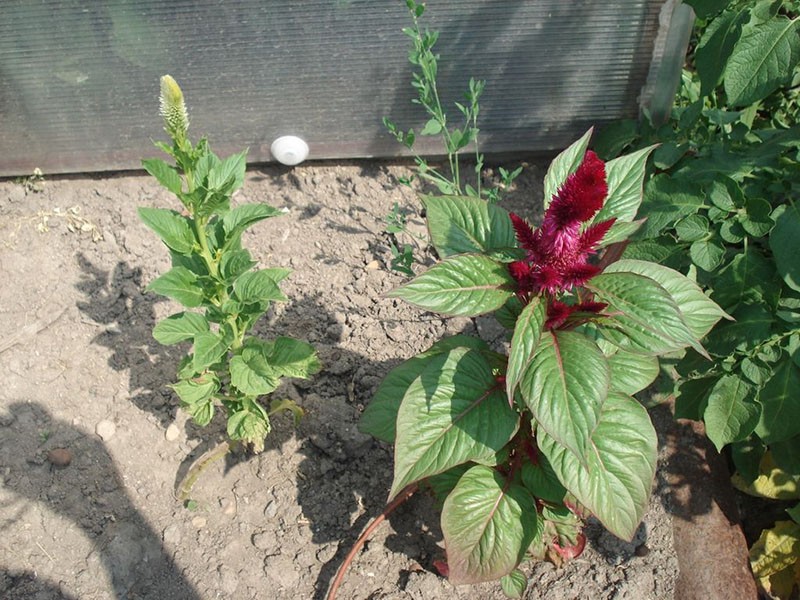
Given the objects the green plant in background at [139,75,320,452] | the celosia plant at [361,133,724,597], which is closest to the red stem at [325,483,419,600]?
the celosia plant at [361,133,724,597]

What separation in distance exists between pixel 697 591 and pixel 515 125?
173 centimetres

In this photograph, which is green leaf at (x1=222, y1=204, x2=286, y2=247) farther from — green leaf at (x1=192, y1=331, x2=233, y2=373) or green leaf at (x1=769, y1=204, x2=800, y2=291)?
green leaf at (x1=769, y1=204, x2=800, y2=291)

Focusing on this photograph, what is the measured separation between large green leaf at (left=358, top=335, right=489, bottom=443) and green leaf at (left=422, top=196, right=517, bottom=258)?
0.30 meters

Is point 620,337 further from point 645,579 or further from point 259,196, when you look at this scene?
point 259,196

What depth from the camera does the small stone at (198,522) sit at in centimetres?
226

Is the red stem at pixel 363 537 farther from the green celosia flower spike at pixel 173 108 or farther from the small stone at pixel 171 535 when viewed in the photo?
the green celosia flower spike at pixel 173 108

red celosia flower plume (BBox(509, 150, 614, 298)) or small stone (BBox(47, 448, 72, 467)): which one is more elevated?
red celosia flower plume (BBox(509, 150, 614, 298))

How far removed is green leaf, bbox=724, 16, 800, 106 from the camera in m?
2.04

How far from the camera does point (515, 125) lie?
2986 mm

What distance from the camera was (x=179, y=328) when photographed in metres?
1.97

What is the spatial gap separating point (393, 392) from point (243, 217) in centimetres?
58

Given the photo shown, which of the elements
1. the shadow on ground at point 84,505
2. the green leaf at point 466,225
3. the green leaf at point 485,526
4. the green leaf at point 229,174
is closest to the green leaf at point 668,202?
the green leaf at point 466,225

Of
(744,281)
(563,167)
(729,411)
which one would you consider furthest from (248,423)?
(744,281)

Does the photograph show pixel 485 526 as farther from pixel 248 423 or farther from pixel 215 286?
pixel 215 286
